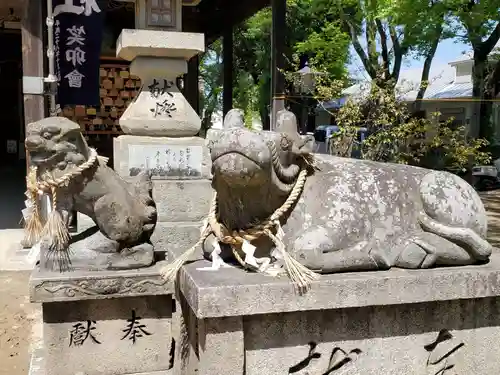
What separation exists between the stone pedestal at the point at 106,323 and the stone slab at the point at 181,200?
1502mm

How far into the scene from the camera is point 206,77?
26.2 meters

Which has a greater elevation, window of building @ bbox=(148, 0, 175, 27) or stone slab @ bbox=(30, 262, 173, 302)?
window of building @ bbox=(148, 0, 175, 27)

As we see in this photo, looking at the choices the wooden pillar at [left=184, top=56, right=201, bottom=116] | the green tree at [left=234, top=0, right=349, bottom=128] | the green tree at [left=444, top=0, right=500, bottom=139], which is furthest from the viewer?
the green tree at [left=234, top=0, right=349, bottom=128]

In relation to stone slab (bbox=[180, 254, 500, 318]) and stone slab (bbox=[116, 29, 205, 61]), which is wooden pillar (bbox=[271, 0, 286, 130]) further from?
stone slab (bbox=[180, 254, 500, 318])

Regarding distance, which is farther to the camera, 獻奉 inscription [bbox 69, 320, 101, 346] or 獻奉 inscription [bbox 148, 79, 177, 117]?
獻奉 inscription [bbox 148, 79, 177, 117]

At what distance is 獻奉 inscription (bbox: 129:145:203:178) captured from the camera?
480 cm

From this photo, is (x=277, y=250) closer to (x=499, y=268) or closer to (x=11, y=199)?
(x=499, y=268)

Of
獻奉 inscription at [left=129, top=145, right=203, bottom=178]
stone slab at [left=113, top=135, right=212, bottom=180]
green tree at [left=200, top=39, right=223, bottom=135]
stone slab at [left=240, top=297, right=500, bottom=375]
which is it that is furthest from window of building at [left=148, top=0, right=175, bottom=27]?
green tree at [left=200, top=39, right=223, bottom=135]

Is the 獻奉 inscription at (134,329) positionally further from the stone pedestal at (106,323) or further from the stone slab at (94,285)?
the stone slab at (94,285)

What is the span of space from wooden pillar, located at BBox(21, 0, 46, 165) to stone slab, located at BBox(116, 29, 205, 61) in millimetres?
2637

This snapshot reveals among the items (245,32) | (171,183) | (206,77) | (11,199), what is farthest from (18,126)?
(171,183)

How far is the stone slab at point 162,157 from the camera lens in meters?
4.80

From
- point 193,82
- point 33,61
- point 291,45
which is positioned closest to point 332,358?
point 33,61

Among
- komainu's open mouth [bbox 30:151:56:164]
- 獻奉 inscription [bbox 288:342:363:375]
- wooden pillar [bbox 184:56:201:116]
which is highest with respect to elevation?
wooden pillar [bbox 184:56:201:116]
